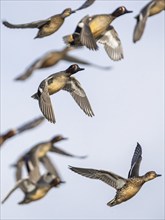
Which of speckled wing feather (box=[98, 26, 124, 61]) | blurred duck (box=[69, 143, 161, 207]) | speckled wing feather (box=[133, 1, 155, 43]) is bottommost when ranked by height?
blurred duck (box=[69, 143, 161, 207])

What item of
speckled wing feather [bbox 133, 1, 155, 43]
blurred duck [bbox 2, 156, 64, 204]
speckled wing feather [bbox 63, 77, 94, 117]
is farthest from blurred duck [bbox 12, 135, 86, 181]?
speckled wing feather [bbox 63, 77, 94, 117]

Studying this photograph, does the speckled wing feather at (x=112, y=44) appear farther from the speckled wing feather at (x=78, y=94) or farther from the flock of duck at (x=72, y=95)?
the speckled wing feather at (x=78, y=94)

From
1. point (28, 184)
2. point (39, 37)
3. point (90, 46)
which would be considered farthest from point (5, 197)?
point (39, 37)

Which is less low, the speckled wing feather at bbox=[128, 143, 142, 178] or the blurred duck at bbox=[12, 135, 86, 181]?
the blurred duck at bbox=[12, 135, 86, 181]

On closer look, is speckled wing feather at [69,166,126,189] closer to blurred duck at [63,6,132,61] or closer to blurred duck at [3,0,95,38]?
blurred duck at [63,6,132,61]

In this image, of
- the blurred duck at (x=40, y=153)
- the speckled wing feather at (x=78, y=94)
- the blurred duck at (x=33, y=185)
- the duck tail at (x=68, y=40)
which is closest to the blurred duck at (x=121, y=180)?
the blurred duck at (x=40, y=153)

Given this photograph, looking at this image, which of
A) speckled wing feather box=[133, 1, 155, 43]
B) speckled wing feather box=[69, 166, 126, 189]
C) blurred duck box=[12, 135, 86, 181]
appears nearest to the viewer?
blurred duck box=[12, 135, 86, 181]

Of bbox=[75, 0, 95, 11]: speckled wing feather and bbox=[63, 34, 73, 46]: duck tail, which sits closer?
bbox=[63, 34, 73, 46]: duck tail

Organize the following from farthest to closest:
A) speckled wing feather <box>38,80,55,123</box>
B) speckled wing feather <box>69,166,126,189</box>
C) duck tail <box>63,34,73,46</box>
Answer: duck tail <box>63,34,73,46</box> < speckled wing feather <box>38,80,55,123</box> < speckled wing feather <box>69,166,126,189</box>
